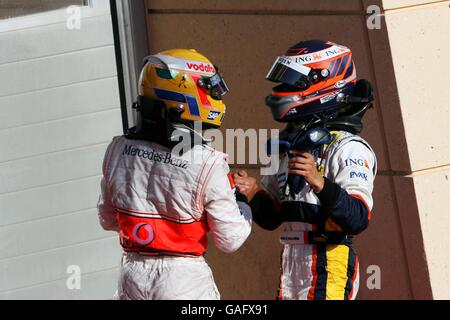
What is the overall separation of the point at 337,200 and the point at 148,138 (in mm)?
887

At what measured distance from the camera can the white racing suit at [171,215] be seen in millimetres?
4801

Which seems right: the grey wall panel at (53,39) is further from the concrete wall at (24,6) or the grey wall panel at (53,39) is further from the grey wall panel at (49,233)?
the grey wall panel at (49,233)

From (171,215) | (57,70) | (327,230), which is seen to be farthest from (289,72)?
(57,70)

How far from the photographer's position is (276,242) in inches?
261

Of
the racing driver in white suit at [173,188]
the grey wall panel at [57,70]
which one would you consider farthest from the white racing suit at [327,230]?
the grey wall panel at [57,70]

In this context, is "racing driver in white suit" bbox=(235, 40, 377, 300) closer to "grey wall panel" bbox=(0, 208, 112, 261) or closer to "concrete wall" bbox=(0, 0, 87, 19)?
"grey wall panel" bbox=(0, 208, 112, 261)

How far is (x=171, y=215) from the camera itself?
4836 mm

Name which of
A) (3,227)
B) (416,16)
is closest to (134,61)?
(3,227)

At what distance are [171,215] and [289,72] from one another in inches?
35.8

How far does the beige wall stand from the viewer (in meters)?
5.93

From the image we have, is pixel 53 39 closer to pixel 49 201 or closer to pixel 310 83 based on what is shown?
pixel 49 201

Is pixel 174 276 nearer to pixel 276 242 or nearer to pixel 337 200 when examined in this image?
pixel 337 200

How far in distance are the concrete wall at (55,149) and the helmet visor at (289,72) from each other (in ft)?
6.55
